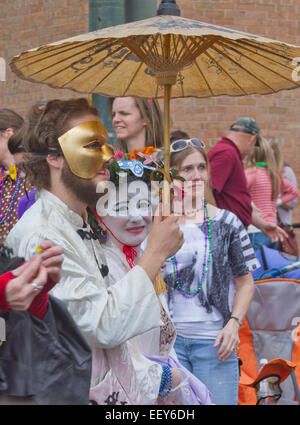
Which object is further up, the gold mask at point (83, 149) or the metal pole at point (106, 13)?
the metal pole at point (106, 13)

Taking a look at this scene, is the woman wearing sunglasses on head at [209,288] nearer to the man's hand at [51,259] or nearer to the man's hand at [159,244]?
the man's hand at [159,244]

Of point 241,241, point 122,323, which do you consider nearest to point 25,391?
point 122,323

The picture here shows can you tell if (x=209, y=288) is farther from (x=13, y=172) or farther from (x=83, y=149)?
(x=13, y=172)

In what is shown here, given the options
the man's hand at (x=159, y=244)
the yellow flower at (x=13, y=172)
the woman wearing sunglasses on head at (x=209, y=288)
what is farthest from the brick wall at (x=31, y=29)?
the man's hand at (x=159, y=244)

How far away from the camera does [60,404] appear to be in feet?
7.84

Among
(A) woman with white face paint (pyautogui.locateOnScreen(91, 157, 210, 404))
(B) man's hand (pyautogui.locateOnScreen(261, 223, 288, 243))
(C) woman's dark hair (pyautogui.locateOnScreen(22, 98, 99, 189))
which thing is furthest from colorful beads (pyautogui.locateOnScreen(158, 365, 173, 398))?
(B) man's hand (pyautogui.locateOnScreen(261, 223, 288, 243))

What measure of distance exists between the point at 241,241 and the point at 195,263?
307mm

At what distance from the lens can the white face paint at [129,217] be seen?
125 inches

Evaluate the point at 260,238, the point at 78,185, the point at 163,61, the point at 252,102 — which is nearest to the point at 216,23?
the point at 252,102

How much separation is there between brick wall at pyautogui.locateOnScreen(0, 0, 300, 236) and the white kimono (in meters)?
6.26

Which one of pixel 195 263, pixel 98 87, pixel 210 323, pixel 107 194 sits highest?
pixel 98 87

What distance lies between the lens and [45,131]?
9.74 feet

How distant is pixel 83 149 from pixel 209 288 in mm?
1494
